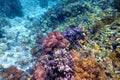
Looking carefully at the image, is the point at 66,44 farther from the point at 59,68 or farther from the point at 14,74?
the point at 14,74

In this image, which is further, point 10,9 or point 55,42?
point 10,9

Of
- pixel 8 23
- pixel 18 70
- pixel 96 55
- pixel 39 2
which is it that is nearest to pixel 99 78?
pixel 96 55

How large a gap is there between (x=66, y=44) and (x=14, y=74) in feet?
11.5

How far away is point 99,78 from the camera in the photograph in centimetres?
623

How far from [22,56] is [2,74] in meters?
2.16

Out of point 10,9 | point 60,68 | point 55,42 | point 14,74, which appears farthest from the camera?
point 10,9

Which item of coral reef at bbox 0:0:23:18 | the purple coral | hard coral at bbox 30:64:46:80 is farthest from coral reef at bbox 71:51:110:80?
coral reef at bbox 0:0:23:18

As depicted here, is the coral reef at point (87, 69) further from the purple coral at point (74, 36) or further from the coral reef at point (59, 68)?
the purple coral at point (74, 36)

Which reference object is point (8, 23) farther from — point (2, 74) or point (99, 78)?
point (99, 78)

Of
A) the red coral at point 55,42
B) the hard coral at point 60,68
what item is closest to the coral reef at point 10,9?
the red coral at point 55,42

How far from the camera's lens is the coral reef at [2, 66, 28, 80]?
9.37 metres

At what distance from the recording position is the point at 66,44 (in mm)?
8211

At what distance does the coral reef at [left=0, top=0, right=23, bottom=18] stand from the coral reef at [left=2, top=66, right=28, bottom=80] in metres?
9.73

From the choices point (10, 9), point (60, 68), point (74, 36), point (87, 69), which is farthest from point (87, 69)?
point (10, 9)
